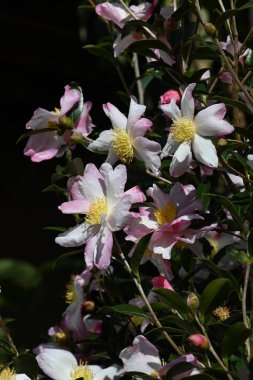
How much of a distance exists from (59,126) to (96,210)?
233mm

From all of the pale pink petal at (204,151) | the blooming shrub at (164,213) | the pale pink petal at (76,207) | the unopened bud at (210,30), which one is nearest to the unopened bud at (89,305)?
the blooming shrub at (164,213)

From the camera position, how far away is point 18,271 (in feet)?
7.45

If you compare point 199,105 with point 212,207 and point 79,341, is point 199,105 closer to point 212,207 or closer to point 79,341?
point 212,207

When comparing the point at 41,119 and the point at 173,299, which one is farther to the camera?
the point at 41,119

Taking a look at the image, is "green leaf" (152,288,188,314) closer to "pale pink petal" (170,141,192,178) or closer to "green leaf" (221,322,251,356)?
"green leaf" (221,322,251,356)

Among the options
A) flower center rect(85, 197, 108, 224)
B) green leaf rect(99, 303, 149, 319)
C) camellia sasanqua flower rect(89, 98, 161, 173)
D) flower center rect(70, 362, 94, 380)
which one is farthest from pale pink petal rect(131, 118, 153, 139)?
flower center rect(70, 362, 94, 380)

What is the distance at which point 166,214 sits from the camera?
1197 millimetres

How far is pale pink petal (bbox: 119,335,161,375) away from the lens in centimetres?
110

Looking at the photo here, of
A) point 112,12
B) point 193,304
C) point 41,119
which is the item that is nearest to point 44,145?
point 41,119

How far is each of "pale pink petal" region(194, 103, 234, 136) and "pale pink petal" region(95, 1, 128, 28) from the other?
345 mm

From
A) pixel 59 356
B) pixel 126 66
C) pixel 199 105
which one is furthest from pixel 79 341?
pixel 126 66

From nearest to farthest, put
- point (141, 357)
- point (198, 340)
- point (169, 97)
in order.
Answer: point (198, 340) → point (141, 357) → point (169, 97)

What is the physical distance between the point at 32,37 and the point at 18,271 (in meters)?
1.52

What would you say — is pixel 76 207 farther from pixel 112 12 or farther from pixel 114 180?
pixel 112 12
